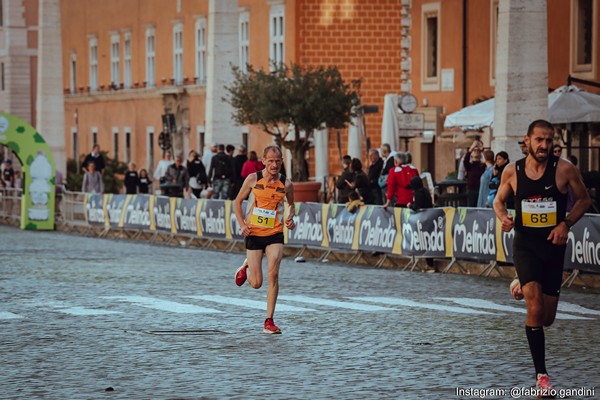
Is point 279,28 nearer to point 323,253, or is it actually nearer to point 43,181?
point 43,181

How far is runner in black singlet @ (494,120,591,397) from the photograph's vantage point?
39.2 feet

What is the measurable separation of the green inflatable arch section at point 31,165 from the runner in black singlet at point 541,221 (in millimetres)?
31519

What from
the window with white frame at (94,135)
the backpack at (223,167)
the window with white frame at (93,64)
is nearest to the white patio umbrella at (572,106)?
the backpack at (223,167)

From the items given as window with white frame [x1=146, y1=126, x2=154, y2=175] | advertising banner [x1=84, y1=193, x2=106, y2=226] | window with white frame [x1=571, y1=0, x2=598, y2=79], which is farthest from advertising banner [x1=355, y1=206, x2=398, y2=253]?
window with white frame [x1=146, y1=126, x2=154, y2=175]

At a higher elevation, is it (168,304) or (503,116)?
(503,116)

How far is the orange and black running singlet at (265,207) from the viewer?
16.3m

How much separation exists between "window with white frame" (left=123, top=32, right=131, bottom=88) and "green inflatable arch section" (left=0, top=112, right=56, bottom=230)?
81.4ft

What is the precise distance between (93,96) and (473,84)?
34.0 m

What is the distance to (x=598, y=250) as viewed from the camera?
826 inches

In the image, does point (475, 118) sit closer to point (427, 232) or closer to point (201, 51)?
point (427, 232)

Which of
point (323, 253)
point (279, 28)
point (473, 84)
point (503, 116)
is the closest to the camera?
point (503, 116)

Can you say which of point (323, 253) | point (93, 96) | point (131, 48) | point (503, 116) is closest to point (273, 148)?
point (503, 116)

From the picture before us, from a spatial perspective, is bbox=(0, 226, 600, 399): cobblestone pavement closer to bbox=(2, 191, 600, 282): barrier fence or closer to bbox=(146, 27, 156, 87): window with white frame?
bbox=(2, 191, 600, 282): barrier fence

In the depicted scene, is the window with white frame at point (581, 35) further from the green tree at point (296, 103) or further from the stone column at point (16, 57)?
the stone column at point (16, 57)
